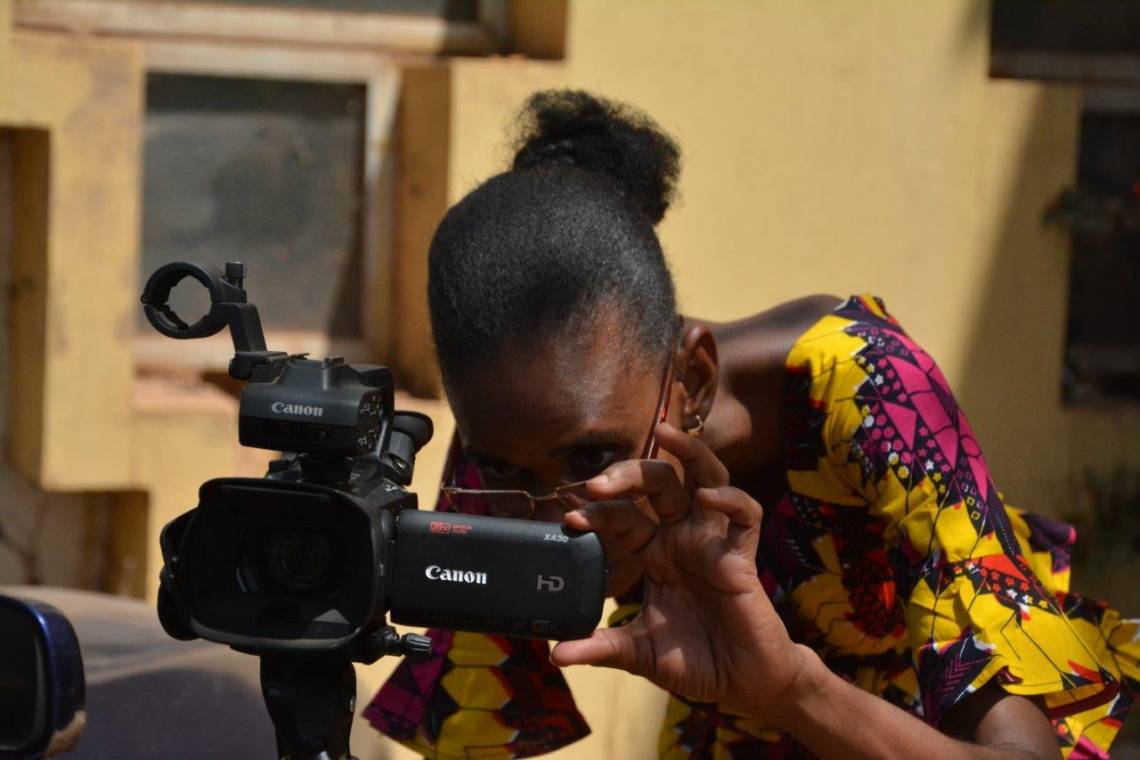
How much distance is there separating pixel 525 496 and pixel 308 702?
0.45 metres

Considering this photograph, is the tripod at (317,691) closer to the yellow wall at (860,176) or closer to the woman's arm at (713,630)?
the woman's arm at (713,630)

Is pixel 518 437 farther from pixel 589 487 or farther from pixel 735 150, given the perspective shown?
pixel 735 150

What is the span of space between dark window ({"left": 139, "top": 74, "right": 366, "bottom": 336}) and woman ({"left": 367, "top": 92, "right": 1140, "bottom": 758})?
150 centimetres

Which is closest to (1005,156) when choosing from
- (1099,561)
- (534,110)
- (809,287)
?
(809,287)

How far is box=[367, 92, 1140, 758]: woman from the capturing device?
5.30 feet

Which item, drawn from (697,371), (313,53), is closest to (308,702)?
(697,371)

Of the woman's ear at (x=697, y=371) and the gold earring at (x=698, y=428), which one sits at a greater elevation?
the woman's ear at (x=697, y=371)

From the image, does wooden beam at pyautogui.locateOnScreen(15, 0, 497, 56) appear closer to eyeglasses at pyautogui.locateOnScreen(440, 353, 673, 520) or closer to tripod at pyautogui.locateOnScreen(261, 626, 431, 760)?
eyeglasses at pyautogui.locateOnScreen(440, 353, 673, 520)

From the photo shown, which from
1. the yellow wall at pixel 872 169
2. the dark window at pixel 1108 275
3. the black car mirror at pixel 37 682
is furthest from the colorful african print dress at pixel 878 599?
the dark window at pixel 1108 275

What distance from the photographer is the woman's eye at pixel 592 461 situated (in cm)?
188

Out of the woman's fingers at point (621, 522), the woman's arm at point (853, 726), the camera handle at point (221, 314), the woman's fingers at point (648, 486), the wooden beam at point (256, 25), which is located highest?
the wooden beam at point (256, 25)

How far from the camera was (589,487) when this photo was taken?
1.53m

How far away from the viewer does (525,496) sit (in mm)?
1882

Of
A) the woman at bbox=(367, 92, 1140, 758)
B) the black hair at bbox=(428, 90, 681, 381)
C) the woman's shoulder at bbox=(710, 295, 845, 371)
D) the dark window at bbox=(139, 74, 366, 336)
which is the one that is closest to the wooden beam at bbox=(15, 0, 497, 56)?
the dark window at bbox=(139, 74, 366, 336)
